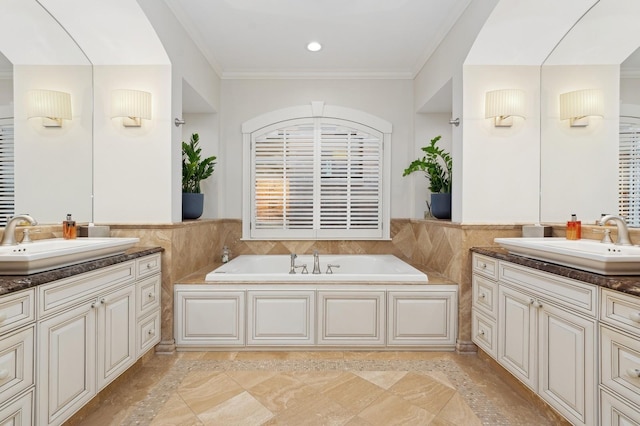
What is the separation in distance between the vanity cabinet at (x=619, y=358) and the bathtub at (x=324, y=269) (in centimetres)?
135

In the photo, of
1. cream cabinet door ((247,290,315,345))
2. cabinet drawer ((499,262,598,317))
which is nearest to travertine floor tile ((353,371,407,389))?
cream cabinet door ((247,290,315,345))

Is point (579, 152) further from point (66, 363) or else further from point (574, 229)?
point (66, 363)

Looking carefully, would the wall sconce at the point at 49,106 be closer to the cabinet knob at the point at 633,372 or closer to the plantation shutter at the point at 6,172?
the plantation shutter at the point at 6,172

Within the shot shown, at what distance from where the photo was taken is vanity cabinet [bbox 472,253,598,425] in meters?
1.55

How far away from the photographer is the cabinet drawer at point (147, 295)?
2326 millimetres

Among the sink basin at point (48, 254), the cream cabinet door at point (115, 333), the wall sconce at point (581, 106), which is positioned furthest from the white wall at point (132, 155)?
the wall sconce at point (581, 106)

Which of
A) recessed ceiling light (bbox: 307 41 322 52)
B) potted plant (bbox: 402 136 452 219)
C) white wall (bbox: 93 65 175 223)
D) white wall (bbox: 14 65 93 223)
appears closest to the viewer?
white wall (bbox: 14 65 93 223)

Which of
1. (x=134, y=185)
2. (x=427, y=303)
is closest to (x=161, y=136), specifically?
(x=134, y=185)

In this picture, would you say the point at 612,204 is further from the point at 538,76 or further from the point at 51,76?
the point at 51,76

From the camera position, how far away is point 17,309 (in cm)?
138

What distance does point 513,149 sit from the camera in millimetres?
2719

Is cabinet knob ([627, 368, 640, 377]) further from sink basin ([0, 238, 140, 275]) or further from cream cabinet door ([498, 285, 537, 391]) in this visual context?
sink basin ([0, 238, 140, 275])

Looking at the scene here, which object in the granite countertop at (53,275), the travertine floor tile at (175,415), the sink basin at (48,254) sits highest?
the sink basin at (48,254)

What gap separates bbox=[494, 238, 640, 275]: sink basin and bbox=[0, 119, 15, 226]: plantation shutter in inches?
121
